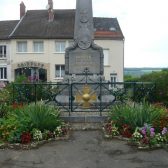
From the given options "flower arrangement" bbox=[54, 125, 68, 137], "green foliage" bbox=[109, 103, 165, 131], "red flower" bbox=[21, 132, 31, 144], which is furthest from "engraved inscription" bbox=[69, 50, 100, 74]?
"red flower" bbox=[21, 132, 31, 144]

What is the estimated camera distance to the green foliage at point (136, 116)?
10.3 metres

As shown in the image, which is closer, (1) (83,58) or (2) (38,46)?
(1) (83,58)

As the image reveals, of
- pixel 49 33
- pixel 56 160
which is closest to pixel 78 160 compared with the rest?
pixel 56 160

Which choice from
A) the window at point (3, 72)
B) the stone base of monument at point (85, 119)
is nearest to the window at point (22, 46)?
the window at point (3, 72)

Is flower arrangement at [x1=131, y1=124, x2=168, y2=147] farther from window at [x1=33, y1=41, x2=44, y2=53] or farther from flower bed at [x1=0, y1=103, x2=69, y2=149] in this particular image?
window at [x1=33, y1=41, x2=44, y2=53]

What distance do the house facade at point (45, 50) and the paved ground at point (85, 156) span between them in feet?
123

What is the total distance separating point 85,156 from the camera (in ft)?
29.1

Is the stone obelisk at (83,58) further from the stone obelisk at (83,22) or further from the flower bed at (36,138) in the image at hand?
the flower bed at (36,138)

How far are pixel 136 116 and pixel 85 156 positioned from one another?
2.12m

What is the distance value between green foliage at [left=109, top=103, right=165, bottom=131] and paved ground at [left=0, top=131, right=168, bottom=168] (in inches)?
27.3

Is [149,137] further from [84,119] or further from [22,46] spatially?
[22,46]

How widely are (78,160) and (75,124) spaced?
3.34m

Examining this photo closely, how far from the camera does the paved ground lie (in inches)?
327

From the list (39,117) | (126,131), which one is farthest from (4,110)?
(126,131)
